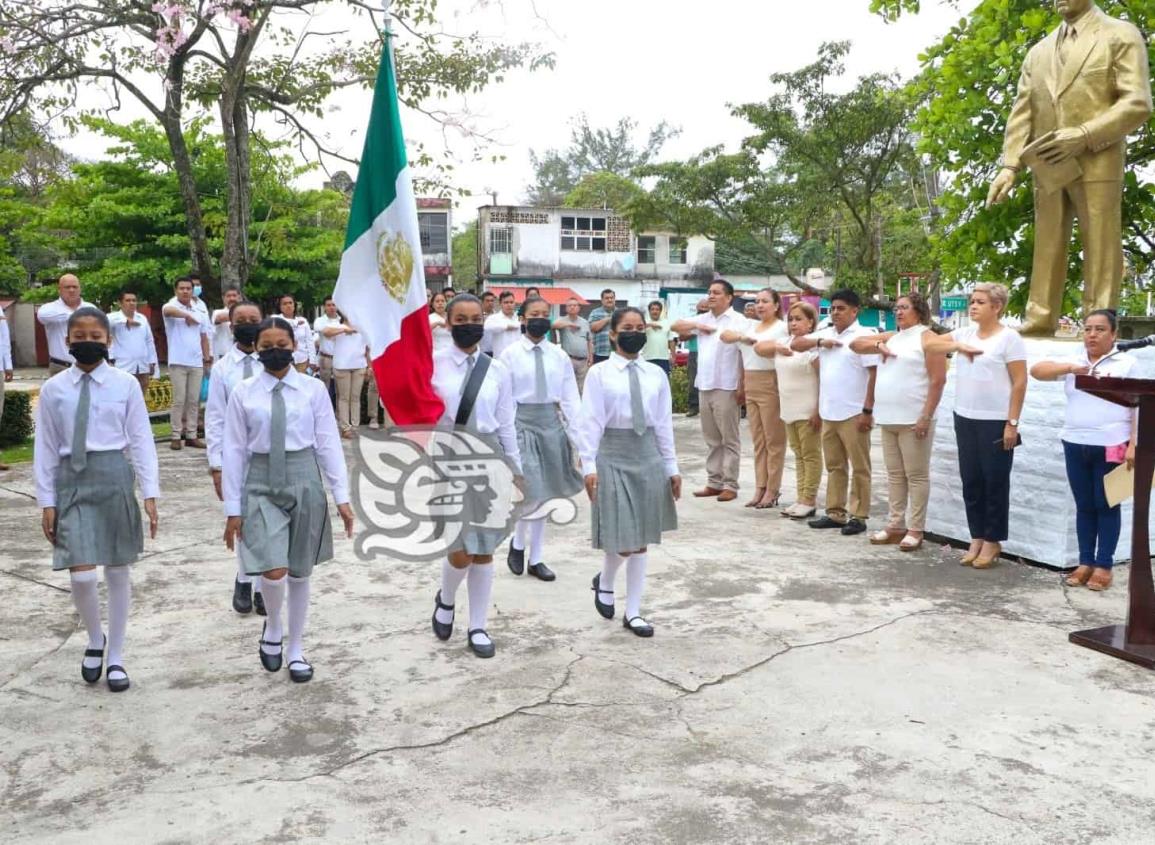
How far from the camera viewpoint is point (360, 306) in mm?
5137

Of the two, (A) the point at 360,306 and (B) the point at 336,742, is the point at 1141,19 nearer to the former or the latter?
(A) the point at 360,306

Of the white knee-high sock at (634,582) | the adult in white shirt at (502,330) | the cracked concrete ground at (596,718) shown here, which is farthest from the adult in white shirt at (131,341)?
the white knee-high sock at (634,582)

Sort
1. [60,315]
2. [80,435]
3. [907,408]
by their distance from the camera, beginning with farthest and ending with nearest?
[60,315]
[907,408]
[80,435]

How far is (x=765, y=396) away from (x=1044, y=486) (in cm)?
247

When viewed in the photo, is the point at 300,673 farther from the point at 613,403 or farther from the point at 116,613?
the point at 613,403

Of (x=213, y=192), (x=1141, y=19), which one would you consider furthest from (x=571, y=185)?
(x=1141, y=19)

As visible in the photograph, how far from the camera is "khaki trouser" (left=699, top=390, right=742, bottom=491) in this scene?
849 centimetres

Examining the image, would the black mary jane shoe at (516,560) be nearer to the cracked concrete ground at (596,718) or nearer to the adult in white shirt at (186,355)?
the cracked concrete ground at (596,718)

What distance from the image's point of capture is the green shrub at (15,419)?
423 inches

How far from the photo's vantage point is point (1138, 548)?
15.6 feet

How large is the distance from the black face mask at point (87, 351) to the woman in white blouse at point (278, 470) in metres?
0.59

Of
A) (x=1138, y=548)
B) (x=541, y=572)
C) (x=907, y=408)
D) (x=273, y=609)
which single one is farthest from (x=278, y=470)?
(x=907, y=408)

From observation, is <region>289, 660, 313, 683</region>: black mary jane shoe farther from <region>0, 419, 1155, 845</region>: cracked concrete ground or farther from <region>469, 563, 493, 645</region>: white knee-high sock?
<region>469, 563, 493, 645</region>: white knee-high sock

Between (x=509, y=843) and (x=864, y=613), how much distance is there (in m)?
2.87
